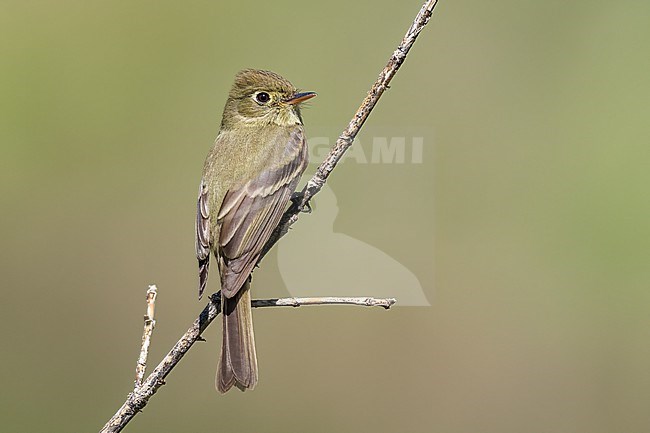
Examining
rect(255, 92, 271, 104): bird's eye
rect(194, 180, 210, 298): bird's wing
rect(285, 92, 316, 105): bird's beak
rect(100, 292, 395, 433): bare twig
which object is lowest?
rect(100, 292, 395, 433): bare twig

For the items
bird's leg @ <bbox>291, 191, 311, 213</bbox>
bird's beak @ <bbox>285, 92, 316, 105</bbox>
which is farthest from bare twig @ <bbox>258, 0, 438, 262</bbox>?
bird's beak @ <bbox>285, 92, 316, 105</bbox>

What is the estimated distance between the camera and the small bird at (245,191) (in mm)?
3018

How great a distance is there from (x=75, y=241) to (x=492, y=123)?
3.21 metres

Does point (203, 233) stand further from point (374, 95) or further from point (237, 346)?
point (374, 95)

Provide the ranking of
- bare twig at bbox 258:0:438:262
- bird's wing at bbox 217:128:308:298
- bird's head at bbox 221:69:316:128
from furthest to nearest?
bird's head at bbox 221:69:316:128, bird's wing at bbox 217:128:308:298, bare twig at bbox 258:0:438:262

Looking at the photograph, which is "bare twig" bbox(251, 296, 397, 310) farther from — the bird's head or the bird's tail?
the bird's head

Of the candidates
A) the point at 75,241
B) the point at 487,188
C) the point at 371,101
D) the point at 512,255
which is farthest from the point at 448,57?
the point at 371,101

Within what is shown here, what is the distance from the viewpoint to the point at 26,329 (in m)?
6.37

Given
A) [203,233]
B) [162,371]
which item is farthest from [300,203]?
[162,371]

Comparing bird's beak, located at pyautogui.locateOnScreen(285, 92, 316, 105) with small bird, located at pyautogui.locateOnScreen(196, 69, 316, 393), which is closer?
small bird, located at pyautogui.locateOnScreen(196, 69, 316, 393)

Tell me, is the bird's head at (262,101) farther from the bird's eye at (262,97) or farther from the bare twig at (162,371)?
the bare twig at (162,371)

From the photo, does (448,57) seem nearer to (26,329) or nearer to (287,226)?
(26,329)

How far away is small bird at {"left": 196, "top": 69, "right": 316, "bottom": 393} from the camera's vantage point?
9.90 ft

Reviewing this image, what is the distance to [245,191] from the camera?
3.26 meters
